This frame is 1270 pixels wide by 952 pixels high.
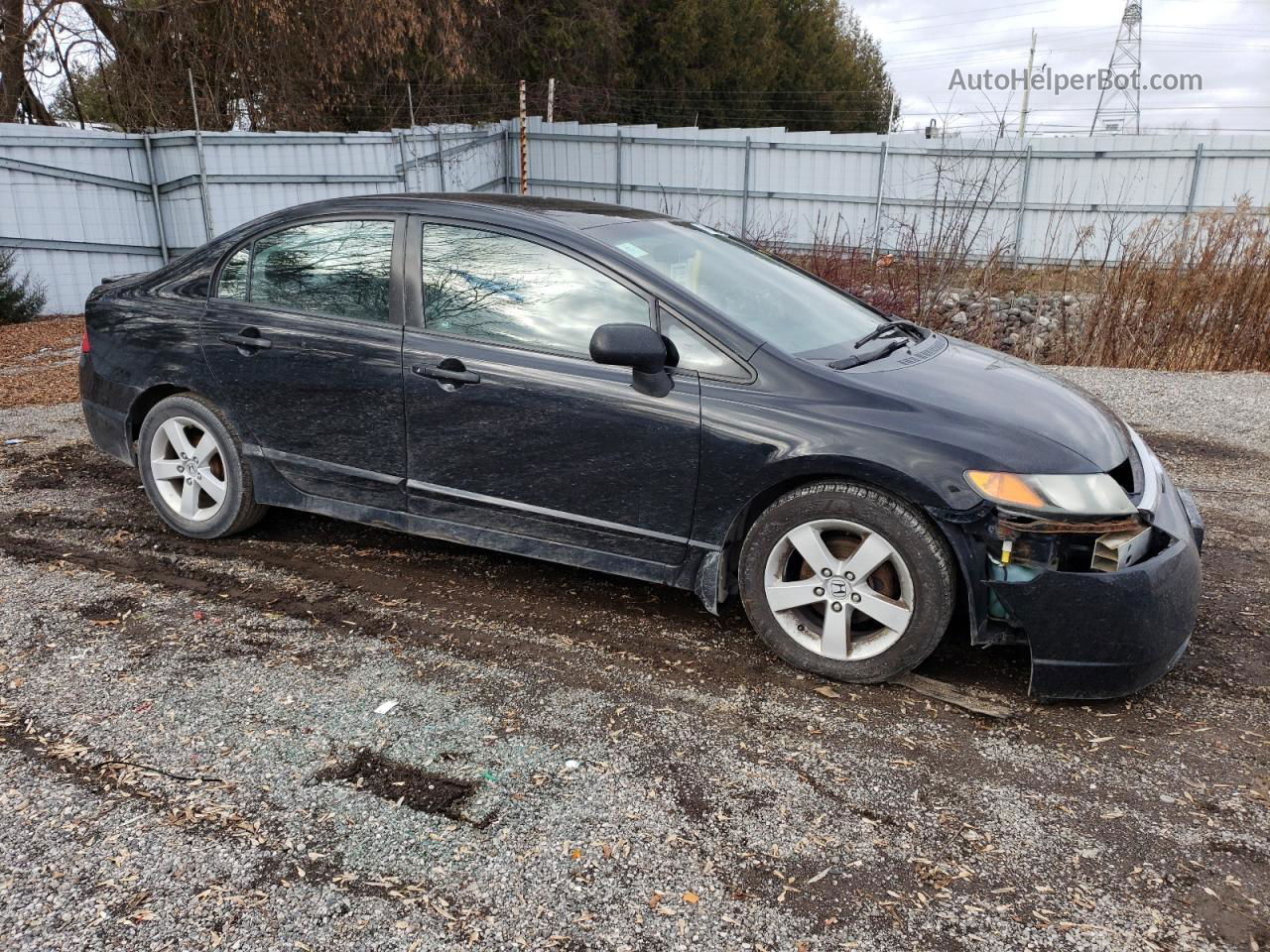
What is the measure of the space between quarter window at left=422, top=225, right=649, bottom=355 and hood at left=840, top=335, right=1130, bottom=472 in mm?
1006

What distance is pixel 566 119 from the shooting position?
89.1 feet

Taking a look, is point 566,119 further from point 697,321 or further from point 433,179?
point 697,321

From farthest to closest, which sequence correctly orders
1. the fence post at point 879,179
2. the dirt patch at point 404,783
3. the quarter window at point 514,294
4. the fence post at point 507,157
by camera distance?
the fence post at point 507,157, the fence post at point 879,179, the quarter window at point 514,294, the dirt patch at point 404,783

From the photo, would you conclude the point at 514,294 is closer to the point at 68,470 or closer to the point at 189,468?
the point at 189,468

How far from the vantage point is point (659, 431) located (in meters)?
3.50

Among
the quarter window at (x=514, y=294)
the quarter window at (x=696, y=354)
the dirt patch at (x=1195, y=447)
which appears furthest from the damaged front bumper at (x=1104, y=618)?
the dirt patch at (x=1195, y=447)

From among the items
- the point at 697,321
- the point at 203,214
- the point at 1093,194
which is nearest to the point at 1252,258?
the point at 697,321

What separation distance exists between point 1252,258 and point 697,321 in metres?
7.59

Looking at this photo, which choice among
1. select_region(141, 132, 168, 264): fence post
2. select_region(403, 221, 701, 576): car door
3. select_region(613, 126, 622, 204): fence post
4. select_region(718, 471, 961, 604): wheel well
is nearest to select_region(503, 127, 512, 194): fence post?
select_region(613, 126, 622, 204): fence post

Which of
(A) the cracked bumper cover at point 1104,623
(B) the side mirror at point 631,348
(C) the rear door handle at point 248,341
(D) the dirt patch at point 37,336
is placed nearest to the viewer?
(A) the cracked bumper cover at point 1104,623

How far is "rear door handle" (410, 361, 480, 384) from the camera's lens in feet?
12.5

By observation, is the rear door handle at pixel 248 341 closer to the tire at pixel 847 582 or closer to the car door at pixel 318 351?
the car door at pixel 318 351

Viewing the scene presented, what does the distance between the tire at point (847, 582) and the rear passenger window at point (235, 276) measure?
2.65 meters

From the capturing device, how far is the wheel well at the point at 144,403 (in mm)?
4594
